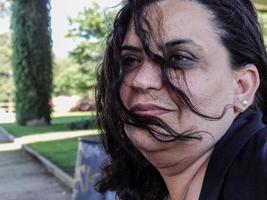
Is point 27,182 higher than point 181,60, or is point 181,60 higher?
point 181,60

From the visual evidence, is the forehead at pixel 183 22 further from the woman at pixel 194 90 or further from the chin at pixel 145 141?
the chin at pixel 145 141

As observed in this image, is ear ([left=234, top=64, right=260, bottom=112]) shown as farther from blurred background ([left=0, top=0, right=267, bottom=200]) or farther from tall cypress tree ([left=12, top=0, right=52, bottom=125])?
tall cypress tree ([left=12, top=0, right=52, bottom=125])

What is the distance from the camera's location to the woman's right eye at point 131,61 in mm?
1546

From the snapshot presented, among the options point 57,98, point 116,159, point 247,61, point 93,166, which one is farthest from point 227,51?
point 57,98

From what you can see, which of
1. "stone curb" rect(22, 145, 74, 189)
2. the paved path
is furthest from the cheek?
"stone curb" rect(22, 145, 74, 189)

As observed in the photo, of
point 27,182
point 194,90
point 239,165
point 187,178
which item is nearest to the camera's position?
point 239,165

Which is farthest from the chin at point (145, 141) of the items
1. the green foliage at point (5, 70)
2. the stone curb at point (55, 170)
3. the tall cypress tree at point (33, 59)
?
the green foliage at point (5, 70)

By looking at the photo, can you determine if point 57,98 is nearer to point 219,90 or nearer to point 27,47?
point 27,47

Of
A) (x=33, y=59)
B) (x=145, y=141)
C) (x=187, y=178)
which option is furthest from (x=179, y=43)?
(x=33, y=59)

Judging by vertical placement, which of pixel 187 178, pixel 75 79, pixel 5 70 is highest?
pixel 187 178

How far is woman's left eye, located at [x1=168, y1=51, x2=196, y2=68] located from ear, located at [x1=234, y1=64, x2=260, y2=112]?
0.14 meters

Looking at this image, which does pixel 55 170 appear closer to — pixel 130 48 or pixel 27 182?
pixel 27 182

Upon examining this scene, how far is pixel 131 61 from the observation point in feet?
5.16

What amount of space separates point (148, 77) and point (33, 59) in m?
22.2
